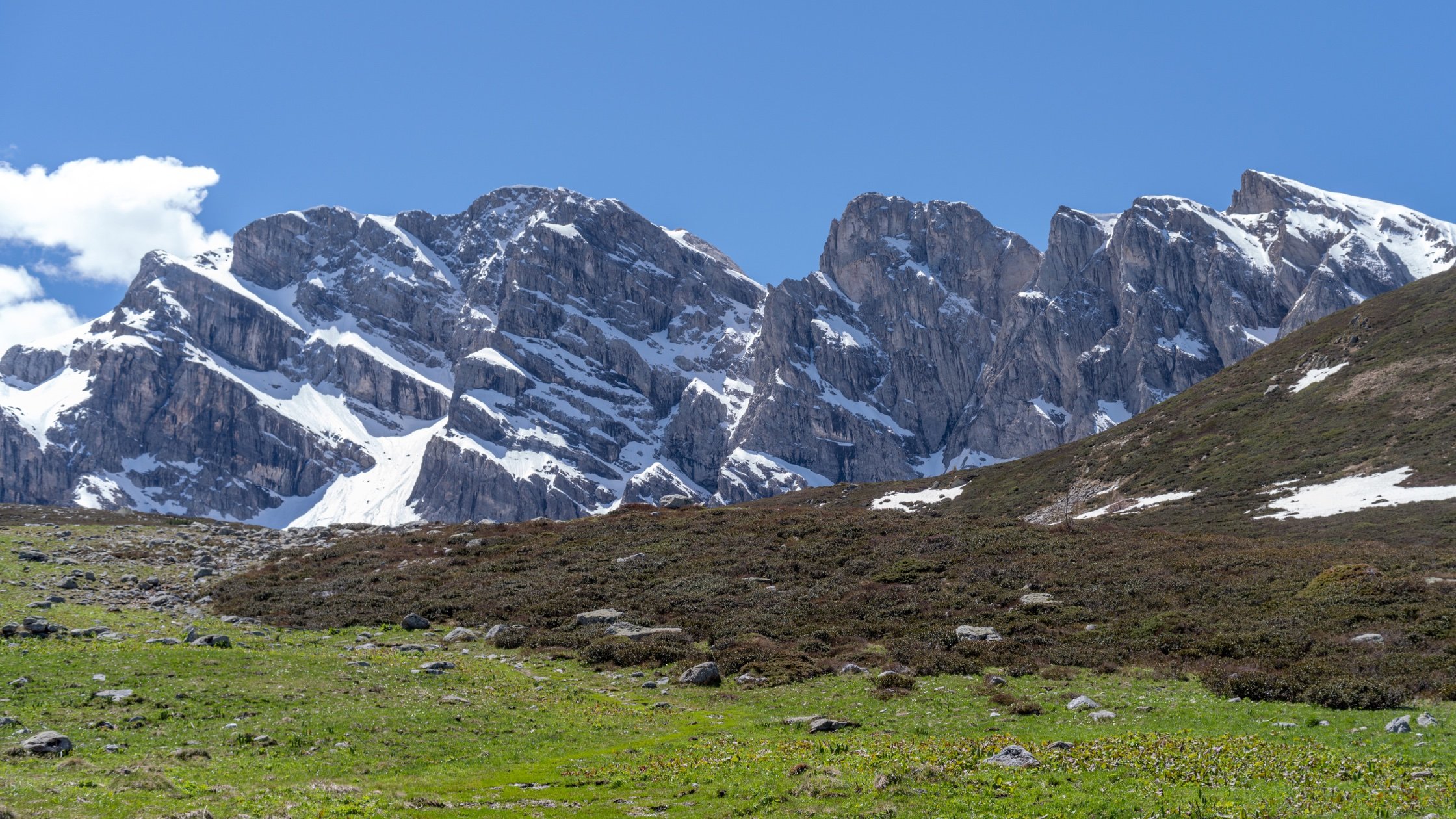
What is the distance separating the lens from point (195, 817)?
44.7 feet

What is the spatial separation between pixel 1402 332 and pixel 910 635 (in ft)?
316

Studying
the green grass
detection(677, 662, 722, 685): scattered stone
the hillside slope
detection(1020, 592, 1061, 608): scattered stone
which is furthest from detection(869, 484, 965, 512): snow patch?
the green grass

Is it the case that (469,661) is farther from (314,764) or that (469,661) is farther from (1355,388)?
(1355,388)

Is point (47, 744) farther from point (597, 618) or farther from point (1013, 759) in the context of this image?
point (597, 618)

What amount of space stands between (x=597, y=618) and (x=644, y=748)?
17.8 meters

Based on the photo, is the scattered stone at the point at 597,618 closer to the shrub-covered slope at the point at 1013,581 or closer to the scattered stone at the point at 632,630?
the shrub-covered slope at the point at 1013,581

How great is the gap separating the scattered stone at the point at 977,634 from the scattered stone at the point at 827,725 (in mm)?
11048

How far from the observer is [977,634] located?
31906mm

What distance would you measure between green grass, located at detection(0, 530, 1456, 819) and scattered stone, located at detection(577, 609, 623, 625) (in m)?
8.46

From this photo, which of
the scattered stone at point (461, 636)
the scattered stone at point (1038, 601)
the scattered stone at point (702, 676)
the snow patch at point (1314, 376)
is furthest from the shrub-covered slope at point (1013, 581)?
the snow patch at point (1314, 376)

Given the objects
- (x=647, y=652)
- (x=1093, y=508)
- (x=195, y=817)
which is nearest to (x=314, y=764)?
(x=195, y=817)

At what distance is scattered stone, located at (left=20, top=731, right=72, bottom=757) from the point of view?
55.8 feet

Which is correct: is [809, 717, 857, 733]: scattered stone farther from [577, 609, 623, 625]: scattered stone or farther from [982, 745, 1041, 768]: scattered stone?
[577, 609, 623, 625]: scattered stone

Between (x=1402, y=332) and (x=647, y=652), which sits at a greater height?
(x=1402, y=332)
